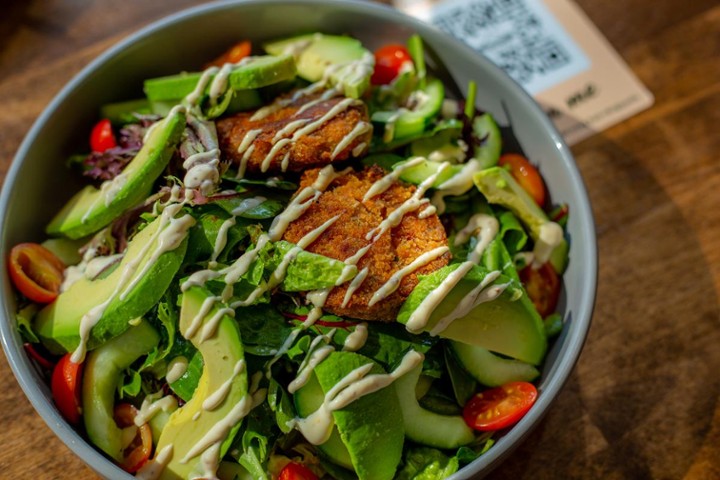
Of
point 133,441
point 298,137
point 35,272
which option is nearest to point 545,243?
point 298,137

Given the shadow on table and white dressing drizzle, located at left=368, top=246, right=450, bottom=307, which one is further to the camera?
the shadow on table

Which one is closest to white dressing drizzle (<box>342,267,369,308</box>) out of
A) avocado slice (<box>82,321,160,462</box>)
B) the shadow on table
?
avocado slice (<box>82,321,160,462</box>)

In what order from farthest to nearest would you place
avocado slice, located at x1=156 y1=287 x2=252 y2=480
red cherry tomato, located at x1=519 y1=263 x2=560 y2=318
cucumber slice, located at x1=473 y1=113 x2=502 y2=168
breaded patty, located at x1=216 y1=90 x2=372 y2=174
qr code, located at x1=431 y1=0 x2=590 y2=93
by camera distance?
qr code, located at x1=431 y1=0 x2=590 y2=93 < cucumber slice, located at x1=473 y1=113 x2=502 y2=168 < red cherry tomato, located at x1=519 y1=263 x2=560 y2=318 < breaded patty, located at x1=216 y1=90 x2=372 y2=174 < avocado slice, located at x1=156 y1=287 x2=252 y2=480

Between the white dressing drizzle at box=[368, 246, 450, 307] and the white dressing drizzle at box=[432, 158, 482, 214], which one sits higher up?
the white dressing drizzle at box=[368, 246, 450, 307]

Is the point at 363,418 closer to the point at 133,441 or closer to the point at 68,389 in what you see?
the point at 133,441

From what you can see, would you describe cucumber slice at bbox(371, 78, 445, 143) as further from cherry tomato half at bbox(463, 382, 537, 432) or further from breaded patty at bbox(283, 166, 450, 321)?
cherry tomato half at bbox(463, 382, 537, 432)

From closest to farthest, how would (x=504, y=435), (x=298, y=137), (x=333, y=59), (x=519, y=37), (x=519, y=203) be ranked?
1. (x=504, y=435)
2. (x=298, y=137)
3. (x=519, y=203)
4. (x=333, y=59)
5. (x=519, y=37)

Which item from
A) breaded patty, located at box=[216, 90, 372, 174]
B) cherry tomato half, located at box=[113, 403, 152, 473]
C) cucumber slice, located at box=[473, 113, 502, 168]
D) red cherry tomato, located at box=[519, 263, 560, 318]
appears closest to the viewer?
cherry tomato half, located at box=[113, 403, 152, 473]

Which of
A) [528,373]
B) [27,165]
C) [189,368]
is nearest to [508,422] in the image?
[528,373]

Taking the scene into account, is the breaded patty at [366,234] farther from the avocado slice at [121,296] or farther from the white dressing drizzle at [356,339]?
the avocado slice at [121,296]
